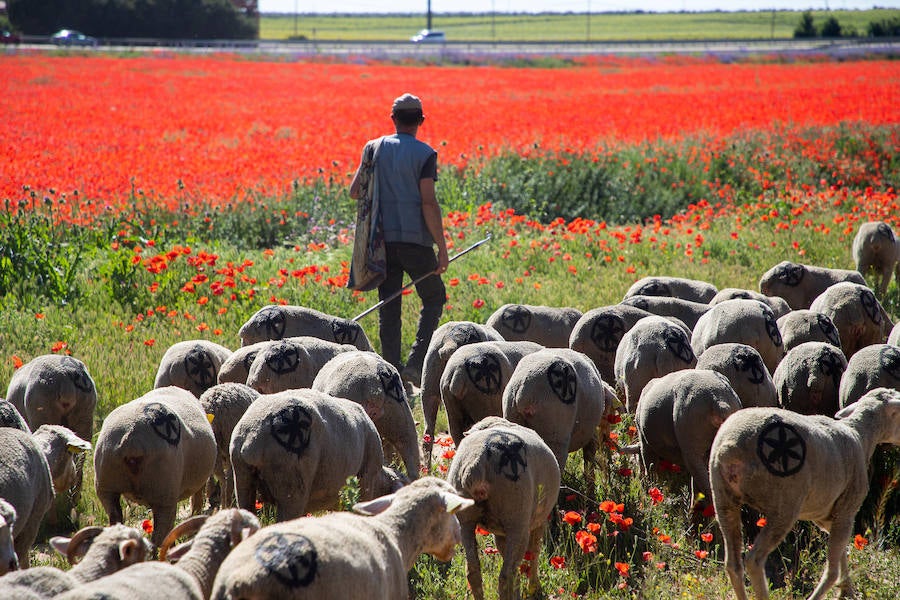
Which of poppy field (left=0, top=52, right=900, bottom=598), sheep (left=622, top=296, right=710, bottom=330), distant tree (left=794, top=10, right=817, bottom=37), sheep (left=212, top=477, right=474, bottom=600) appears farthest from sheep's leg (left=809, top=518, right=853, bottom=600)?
distant tree (left=794, top=10, right=817, bottom=37)

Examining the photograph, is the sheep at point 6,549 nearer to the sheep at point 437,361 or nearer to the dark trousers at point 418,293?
the sheep at point 437,361

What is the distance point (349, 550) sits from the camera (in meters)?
3.82

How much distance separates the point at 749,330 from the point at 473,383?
2.62 m

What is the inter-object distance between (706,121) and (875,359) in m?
15.7

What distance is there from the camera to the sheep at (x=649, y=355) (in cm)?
719

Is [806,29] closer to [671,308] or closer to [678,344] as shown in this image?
[671,308]

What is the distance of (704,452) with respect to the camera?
20.0 ft

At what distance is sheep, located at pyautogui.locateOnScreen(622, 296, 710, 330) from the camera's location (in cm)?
889

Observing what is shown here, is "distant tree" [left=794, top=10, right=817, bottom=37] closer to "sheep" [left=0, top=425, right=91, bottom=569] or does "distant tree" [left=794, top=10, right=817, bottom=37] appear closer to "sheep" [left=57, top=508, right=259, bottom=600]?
"sheep" [left=0, top=425, right=91, bottom=569]

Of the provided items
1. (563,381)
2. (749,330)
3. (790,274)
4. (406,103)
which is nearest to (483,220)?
(790,274)

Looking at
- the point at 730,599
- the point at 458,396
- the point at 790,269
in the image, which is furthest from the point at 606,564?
the point at 790,269

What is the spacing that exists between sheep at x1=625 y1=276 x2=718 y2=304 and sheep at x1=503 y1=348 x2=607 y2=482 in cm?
328

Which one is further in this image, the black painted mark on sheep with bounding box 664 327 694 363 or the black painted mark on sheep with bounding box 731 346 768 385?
the black painted mark on sheep with bounding box 664 327 694 363

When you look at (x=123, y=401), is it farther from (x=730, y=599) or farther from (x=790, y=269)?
(x=790, y=269)
